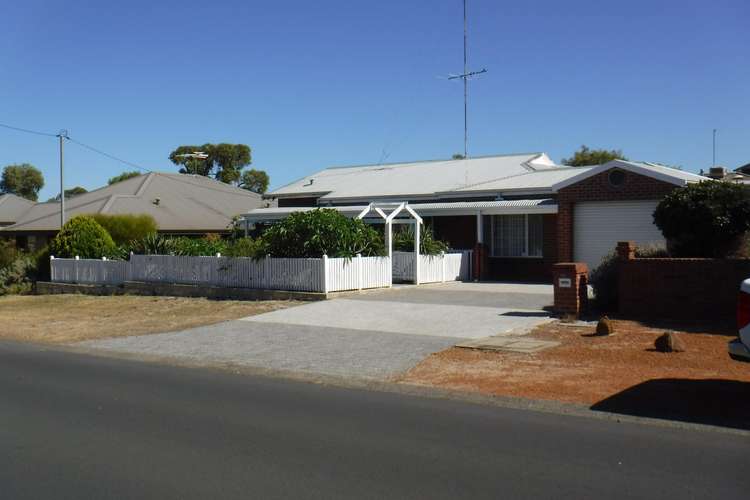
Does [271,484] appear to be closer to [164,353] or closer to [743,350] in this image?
[743,350]

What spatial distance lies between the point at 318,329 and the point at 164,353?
3247 millimetres

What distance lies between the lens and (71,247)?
2912cm

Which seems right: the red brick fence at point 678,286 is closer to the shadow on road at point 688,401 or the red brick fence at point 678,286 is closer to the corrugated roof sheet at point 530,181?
the shadow on road at point 688,401

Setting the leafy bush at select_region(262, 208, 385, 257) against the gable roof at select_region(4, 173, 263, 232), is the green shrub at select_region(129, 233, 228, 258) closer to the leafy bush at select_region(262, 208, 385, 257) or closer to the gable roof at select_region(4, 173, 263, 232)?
the leafy bush at select_region(262, 208, 385, 257)

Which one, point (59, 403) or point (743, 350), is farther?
point (59, 403)

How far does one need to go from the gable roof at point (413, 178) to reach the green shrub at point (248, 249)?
8.23 m

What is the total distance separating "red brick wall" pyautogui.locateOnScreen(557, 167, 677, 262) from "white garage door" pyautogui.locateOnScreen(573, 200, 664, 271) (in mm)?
175

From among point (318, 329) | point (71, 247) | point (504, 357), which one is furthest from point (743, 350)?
point (71, 247)

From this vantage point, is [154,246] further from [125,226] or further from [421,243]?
[421,243]

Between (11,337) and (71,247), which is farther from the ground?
(71,247)

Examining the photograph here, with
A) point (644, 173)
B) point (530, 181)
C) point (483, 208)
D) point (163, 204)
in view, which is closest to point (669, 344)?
point (644, 173)

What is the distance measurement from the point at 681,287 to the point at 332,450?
9.65 m

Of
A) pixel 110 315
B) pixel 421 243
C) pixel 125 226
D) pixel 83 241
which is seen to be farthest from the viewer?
pixel 125 226

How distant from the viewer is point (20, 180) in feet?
290
